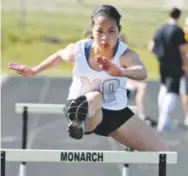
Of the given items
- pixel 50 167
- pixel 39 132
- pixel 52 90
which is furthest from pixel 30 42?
pixel 50 167

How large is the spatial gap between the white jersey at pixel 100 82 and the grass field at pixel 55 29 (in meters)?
19.5

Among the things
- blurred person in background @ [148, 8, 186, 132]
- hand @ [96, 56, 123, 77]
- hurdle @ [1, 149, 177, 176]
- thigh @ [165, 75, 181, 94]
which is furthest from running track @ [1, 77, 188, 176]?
hand @ [96, 56, 123, 77]

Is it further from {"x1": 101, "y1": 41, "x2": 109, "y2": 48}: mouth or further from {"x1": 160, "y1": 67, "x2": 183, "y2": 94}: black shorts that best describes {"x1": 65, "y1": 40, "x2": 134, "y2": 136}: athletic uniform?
{"x1": 160, "y1": 67, "x2": 183, "y2": 94}: black shorts

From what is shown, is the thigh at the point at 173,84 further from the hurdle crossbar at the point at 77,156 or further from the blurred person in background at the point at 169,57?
the hurdle crossbar at the point at 77,156

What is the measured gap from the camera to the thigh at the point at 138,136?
18.4 feet

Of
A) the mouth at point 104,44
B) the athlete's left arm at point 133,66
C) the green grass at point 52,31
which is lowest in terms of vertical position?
the athlete's left arm at point 133,66

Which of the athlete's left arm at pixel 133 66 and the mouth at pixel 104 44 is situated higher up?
the mouth at pixel 104 44

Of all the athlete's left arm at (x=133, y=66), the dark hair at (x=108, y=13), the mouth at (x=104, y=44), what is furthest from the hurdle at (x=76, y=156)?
the dark hair at (x=108, y=13)

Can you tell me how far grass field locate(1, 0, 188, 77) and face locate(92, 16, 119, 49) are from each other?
19.8m

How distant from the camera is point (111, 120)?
18.2 feet

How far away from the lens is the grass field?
27.0 m

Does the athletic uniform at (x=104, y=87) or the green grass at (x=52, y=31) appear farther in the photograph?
the green grass at (x=52, y=31)

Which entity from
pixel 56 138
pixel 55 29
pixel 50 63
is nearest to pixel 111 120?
pixel 50 63

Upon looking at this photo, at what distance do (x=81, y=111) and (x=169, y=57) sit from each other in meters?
6.59
